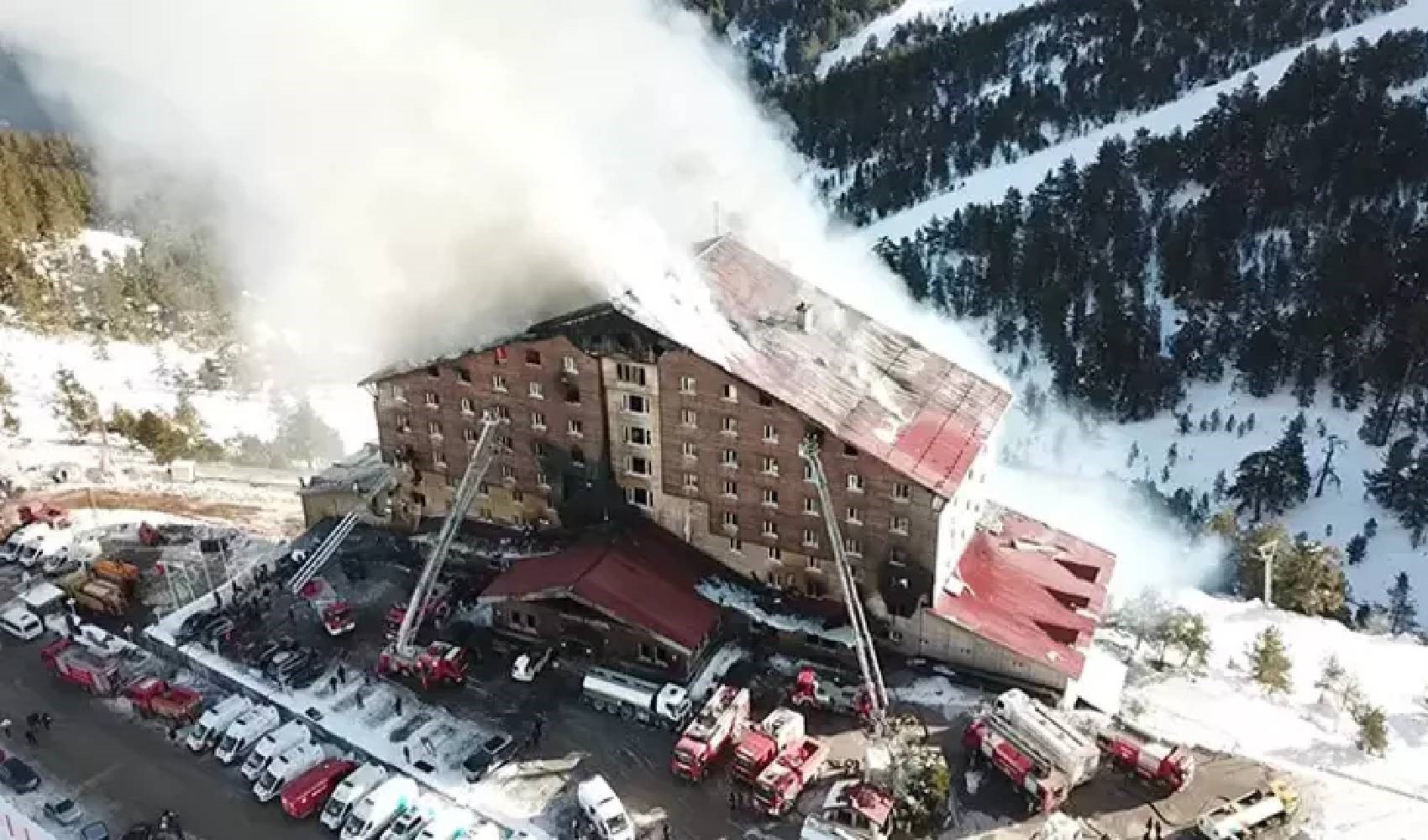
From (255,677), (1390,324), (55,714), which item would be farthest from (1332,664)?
(1390,324)

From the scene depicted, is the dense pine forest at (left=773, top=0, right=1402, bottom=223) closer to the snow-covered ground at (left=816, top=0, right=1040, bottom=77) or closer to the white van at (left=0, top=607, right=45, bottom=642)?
the snow-covered ground at (left=816, top=0, right=1040, bottom=77)

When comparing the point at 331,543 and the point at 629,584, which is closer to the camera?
the point at 629,584

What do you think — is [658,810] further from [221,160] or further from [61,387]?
[61,387]

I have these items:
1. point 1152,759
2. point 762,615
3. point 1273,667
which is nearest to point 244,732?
point 762,615

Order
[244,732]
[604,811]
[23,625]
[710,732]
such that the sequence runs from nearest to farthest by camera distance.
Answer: [604,811] → [710,732] → [244,732] → [23,625]

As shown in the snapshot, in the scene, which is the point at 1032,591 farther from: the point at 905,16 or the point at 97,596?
the point at 905,16

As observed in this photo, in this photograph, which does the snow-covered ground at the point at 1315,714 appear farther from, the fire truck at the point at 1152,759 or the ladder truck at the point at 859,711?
the ladder truck at the point at 859,711

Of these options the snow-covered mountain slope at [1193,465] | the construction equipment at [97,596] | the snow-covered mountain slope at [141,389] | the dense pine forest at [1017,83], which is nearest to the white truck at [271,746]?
the construction equipment at [97,596]
